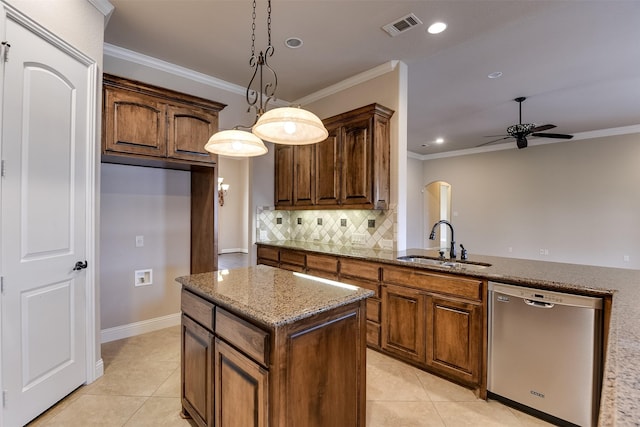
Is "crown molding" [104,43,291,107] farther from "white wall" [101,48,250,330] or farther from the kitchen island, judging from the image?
the kitchen island

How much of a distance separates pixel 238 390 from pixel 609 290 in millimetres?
2106

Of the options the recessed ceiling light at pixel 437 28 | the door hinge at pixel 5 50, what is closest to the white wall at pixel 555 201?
the recessed ceiling light at pixel 437 28

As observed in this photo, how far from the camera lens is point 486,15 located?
256cm

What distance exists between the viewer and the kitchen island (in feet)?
4.16

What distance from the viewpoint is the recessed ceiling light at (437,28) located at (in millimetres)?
2688

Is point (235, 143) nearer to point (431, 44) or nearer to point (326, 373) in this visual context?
point (326, 373)

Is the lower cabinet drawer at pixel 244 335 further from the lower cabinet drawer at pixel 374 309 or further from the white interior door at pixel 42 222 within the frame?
the lower cabinet drawer at pixel 374 309

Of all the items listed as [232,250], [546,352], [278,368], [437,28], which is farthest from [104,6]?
[232,250]

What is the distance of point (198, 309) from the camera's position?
1723 mm

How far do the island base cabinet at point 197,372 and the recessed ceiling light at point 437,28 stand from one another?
3022 millimetres

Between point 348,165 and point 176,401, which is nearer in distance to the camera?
point 176,401

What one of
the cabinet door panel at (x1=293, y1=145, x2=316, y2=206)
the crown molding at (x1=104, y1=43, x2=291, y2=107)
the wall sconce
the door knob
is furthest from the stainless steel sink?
the wall sconce

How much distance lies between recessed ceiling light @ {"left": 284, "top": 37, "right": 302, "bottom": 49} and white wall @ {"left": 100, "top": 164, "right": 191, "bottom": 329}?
75.2 inches

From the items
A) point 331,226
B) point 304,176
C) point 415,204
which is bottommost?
point 331,226
